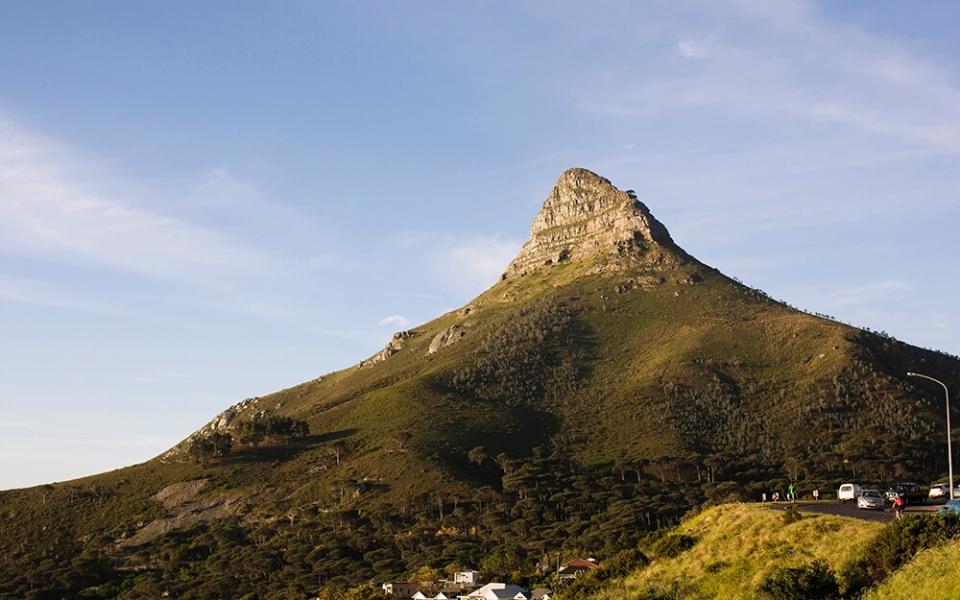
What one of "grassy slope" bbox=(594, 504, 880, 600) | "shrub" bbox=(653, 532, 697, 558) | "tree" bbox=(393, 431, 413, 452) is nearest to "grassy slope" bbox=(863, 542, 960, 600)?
"grassy slope" bbox=(594, 504, 880, 600)

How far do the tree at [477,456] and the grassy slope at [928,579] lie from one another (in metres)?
122

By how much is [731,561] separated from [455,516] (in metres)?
96.3

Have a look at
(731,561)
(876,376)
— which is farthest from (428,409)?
(731,561)

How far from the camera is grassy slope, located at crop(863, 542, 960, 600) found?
2230 cm

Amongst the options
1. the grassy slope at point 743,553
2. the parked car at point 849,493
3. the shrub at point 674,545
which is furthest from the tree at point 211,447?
the grassy slope at point 743,553

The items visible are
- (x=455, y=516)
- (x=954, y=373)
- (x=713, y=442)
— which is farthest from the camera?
(x=954, y=373)

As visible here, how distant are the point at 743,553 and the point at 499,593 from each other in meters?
56.2

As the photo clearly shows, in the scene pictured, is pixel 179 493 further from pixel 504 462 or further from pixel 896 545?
pixel 896 545

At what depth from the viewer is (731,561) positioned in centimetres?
3591

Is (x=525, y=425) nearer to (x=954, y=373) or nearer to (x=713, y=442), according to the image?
(x=713, y=442)

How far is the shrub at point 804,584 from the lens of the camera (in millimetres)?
27594

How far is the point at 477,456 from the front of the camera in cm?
14738

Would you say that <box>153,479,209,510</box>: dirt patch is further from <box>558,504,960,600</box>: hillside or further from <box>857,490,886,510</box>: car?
<box>857,490,886,510</box>: car

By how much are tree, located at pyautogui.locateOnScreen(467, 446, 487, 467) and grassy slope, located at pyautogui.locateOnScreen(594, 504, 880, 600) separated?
105091 mm
